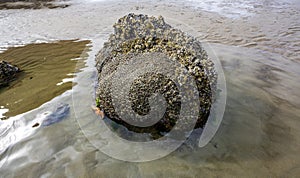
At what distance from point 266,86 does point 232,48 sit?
261cm

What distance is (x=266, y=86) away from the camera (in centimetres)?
435

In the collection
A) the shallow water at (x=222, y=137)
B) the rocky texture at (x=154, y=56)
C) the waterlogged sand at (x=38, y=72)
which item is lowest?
the shallow water at (x=222, y=137)

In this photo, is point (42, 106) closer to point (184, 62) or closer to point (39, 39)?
point (184, 62)

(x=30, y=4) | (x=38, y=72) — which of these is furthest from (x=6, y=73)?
(x=30, y=4)

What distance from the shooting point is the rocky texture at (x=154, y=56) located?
290cm

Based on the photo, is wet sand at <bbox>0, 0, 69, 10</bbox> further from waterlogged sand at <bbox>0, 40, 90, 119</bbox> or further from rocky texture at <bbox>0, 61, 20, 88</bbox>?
rocky texture at <bbox>0, 61, 20, 88</bbox>

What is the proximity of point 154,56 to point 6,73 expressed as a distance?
11.6 ft

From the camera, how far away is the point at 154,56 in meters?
3.24

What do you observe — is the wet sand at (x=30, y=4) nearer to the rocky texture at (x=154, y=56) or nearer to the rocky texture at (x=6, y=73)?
the rocky texture at (x=6, y=73)

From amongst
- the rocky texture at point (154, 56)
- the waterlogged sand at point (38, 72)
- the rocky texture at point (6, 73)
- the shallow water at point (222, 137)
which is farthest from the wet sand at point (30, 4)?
the rocky texture at point (154, 56)

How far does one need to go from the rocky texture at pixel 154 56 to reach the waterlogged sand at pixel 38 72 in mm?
1089

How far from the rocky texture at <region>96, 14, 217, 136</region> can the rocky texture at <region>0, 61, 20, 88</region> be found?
211 centimetres

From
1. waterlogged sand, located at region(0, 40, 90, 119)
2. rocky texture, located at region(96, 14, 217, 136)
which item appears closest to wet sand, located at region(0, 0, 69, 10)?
waterlogged sand, located at region(0, 40, 90, 119)

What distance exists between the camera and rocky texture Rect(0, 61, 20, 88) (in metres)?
4.78
